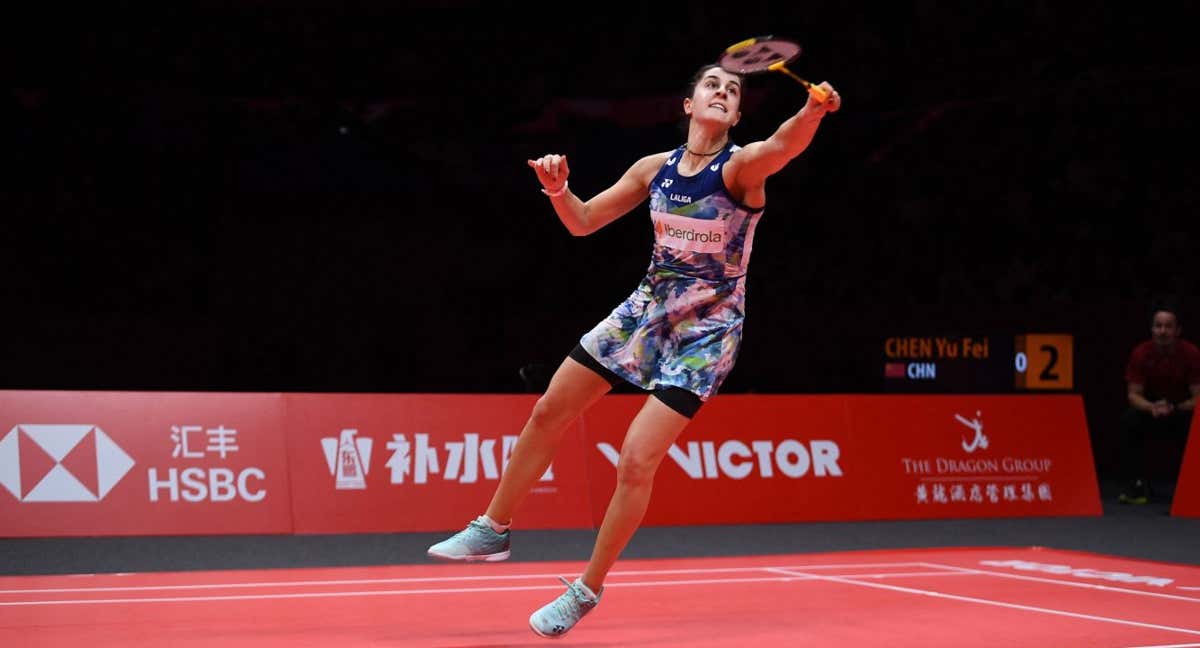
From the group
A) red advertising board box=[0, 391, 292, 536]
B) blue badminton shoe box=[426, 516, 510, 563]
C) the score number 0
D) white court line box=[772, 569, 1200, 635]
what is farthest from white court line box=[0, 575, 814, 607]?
the score number 0

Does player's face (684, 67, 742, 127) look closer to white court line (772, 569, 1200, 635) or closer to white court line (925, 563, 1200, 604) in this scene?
white court line (772, 569, 1200, 635)

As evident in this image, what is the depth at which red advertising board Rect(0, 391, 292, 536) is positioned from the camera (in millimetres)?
7098

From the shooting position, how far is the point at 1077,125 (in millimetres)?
13586

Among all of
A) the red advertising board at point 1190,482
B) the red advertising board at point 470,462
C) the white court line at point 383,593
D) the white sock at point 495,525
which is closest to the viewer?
the white sock at point 495,525

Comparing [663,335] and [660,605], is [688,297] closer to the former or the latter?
[663,335]

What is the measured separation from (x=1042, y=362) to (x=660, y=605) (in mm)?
7704

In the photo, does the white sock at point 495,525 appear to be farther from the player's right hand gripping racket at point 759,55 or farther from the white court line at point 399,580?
the player's right hand gripping racket at point 759,55

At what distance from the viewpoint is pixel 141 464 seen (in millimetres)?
7273

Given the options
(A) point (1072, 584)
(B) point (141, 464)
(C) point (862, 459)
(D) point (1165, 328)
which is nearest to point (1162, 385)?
(D) point (1165, 328)

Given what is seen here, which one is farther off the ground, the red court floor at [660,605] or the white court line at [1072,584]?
the red court floor at [660,605]

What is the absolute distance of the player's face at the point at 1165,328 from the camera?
9.49m

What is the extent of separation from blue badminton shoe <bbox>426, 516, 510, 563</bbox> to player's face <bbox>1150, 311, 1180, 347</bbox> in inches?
259

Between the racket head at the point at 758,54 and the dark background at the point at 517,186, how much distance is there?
797 cm

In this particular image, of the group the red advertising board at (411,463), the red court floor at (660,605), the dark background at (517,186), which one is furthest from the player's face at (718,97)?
the dark background at (517,186)
